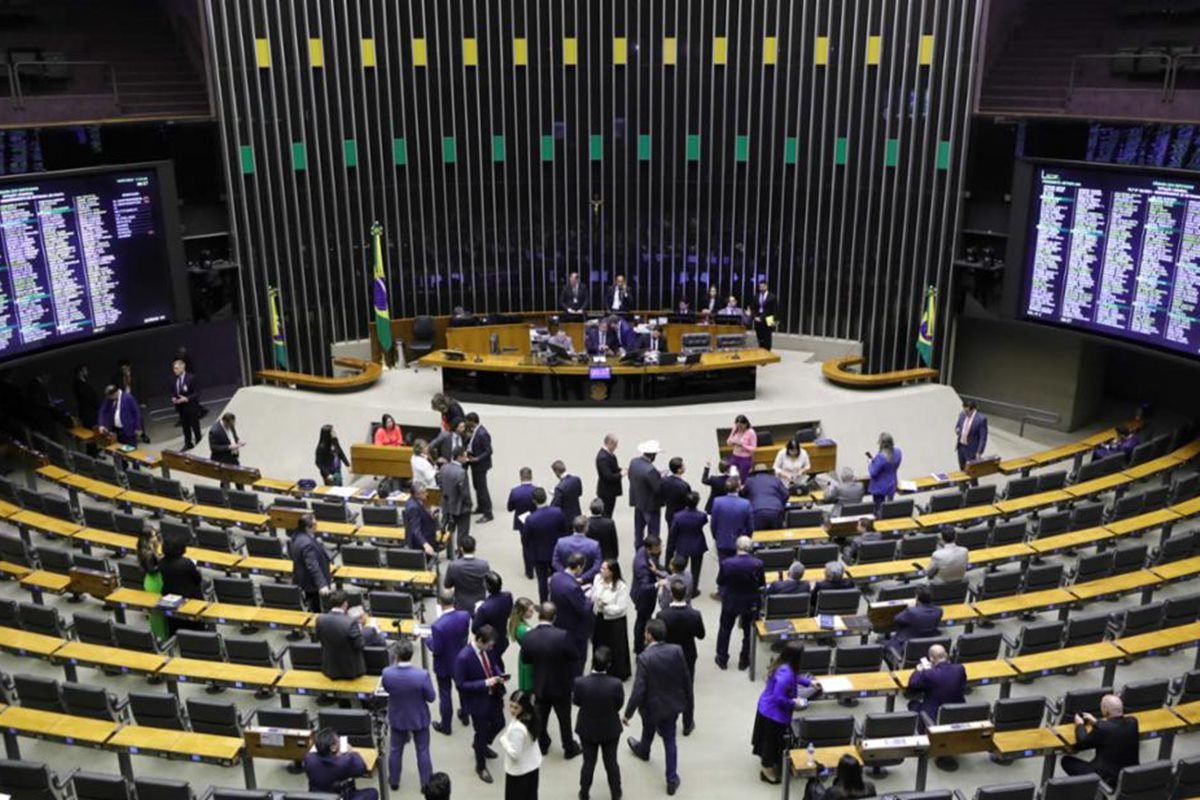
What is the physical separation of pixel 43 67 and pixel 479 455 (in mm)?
8628

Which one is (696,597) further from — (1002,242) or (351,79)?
(351,79)

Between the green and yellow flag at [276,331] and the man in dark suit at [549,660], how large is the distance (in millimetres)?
10224

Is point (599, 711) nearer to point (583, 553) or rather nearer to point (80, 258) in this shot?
point (583, 553)

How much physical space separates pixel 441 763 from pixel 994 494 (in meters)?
7.03

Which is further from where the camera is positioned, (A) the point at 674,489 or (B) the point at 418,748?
(A) the point at 674,489

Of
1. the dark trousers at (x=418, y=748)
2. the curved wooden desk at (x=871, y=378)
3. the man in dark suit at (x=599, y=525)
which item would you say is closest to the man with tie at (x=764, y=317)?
the curved wooden desk at (x=871, y=378)

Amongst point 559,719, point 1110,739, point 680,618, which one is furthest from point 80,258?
point 1110,739

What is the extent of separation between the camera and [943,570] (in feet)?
30.7

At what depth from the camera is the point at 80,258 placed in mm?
13758

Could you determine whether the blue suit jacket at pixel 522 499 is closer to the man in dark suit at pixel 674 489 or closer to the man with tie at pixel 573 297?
the man in dark suit at pixel 674 489

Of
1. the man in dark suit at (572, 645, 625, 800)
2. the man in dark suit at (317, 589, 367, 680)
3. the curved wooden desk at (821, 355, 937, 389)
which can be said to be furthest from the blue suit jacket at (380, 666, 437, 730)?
the curved wooden desk at (821, 355, 937, 389)

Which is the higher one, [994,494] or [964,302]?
[964,302]

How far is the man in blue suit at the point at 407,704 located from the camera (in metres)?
7.30

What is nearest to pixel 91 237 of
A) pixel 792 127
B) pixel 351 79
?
pixel 351 79
